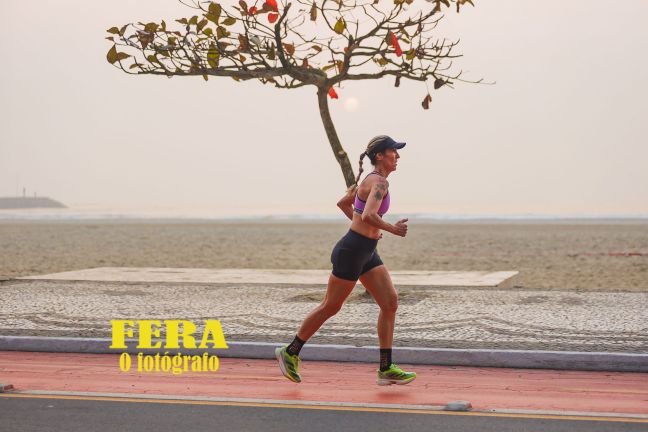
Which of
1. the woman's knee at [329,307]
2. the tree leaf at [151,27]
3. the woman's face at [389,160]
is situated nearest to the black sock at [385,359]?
the woman's knee at [329,307]

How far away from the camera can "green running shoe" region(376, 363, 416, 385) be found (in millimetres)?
8531

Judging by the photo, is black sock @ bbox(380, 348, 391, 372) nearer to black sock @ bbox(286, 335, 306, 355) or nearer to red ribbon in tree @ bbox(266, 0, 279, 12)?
black sock @ bbox(286, 335, 306, 355)

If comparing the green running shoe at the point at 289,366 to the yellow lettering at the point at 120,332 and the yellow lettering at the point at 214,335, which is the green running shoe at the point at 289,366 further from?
the yellow lettering at the point at 120,332

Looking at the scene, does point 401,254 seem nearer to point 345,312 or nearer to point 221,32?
point 221,32

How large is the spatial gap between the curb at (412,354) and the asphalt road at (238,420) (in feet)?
7.62

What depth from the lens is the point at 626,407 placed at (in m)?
7.66

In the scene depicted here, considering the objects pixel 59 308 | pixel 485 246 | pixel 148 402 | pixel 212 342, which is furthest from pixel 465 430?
pixel 485 246

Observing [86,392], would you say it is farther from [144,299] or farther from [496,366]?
[144,299]

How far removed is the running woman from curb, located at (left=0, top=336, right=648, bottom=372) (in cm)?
135

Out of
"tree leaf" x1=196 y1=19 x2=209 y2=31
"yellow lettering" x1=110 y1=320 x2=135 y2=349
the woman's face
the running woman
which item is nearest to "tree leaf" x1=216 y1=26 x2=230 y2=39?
"tree leaf" x1=196 y1=19 x2=209 y2=31

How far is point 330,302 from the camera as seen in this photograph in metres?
8.53

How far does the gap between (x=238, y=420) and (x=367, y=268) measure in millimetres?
1891

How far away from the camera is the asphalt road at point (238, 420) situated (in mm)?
6965

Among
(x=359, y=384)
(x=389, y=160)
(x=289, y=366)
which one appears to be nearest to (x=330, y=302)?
(x=289, y=366)
